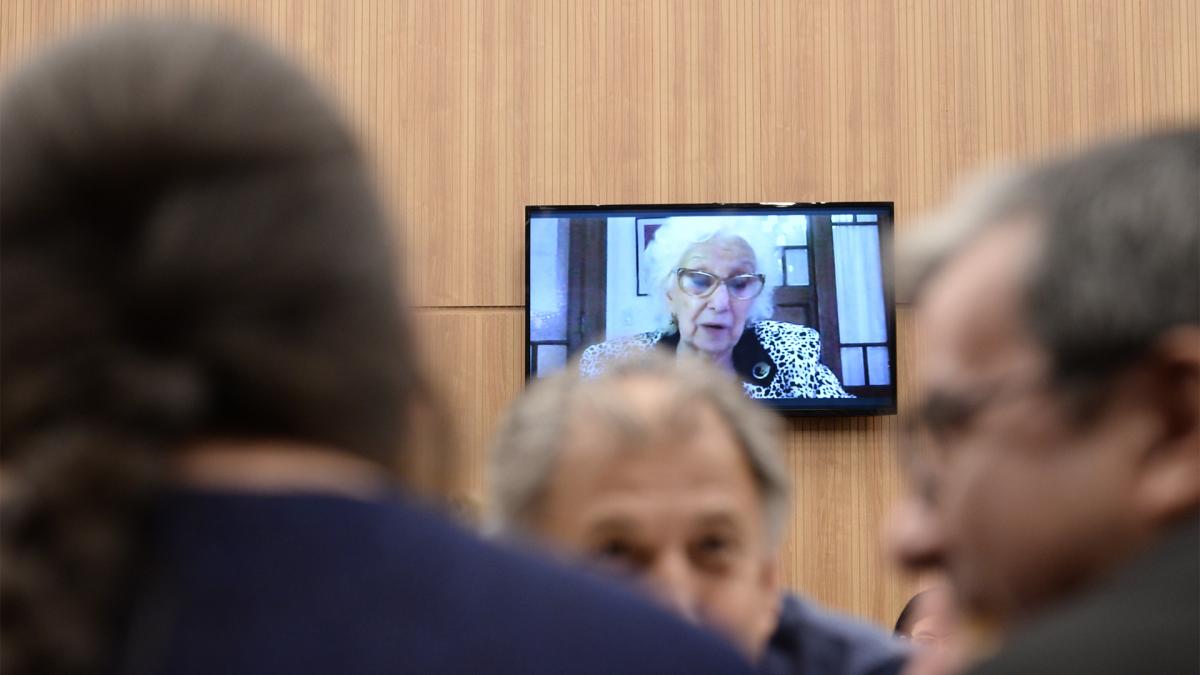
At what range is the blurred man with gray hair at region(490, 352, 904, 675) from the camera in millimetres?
1740

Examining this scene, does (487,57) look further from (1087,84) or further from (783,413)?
(1087,84)

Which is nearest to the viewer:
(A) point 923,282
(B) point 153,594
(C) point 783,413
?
(B) point 153,594

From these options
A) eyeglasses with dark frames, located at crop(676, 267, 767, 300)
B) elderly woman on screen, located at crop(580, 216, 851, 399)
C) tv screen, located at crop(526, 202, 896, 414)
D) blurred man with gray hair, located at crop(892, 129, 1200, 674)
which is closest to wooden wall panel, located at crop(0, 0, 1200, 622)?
tv screen, located at crop(526, 202, 896, 414)

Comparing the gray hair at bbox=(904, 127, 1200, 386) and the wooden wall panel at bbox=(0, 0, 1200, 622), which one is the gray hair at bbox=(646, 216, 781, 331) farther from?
the gray hair at bbox=(904, 127, 1200, 386)

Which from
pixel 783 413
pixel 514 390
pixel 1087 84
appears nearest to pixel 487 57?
pixel 514 390

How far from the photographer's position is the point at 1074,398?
97 cm

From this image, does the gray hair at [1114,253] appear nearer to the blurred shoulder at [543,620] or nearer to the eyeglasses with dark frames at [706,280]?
the blurred shoulder at [543,620]

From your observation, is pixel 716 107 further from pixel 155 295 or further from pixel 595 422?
pixel 155 295

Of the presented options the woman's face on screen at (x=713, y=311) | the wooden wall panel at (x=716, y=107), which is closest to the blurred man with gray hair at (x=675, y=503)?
the woman's face on screen at (x=713, y=311)

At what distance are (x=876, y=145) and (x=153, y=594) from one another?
661cm

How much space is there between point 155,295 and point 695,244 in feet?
20.1

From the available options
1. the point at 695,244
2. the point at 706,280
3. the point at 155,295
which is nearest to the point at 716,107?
the point at 695,244

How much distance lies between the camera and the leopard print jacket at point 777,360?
690 centimetres

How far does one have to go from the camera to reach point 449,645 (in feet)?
2.99
